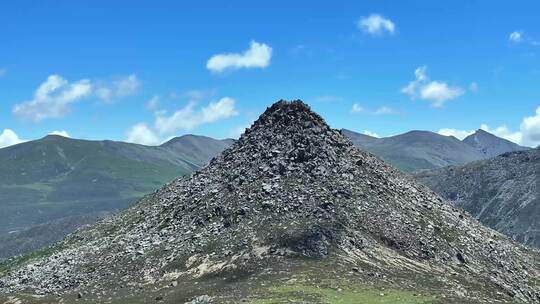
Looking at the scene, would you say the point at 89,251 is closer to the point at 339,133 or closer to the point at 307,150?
the point at 307,150

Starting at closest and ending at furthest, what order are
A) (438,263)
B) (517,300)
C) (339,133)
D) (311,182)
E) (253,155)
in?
(517,300), (438,263), (311,182), (253,155), (339,133)

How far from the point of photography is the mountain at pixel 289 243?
89375 mm

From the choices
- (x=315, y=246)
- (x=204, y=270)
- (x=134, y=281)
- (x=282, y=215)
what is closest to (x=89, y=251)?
(x=134, y=281)

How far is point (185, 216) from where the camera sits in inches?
4761

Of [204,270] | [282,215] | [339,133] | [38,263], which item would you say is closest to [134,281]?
[204,270]

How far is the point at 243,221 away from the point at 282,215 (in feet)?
25.6

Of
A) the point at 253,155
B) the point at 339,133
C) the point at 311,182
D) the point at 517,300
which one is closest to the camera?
the point at 517,300

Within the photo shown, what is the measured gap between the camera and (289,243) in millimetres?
101812

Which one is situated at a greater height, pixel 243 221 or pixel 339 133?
pixel 339 133

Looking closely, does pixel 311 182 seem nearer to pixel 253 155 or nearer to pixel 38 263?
pixel 253 155

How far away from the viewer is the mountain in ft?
293

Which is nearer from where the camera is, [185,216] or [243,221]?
[243,221]

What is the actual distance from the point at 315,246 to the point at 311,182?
73.8ft

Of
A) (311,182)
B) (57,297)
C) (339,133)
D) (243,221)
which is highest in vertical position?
(339,133)
